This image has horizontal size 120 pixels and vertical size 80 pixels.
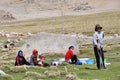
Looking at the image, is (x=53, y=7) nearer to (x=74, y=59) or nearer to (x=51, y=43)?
(x=51, y=43)

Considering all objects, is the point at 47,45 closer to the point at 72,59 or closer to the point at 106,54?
the point at 106,54

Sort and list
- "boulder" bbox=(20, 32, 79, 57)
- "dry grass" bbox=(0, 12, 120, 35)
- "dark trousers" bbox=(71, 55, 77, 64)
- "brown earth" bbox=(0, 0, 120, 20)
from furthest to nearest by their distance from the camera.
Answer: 1. "brown earth" bbox=(0, 0, 120, 20)
2. "dry grass" bbox=(0, 12, 120, 35)
3. "boulder" bbox=(20, 32, 79, 57)
4. "dark trousers" bbox=(71, 55, 77, 64)

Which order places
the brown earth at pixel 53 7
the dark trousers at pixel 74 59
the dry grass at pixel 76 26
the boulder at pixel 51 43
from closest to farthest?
the dark trousers at pixel 74 59 → the boulder at pixel 51 43 → the dry grass at pixel 76 26 → the brown earth at pixel 53 7

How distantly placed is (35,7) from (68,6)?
7080 millimetres

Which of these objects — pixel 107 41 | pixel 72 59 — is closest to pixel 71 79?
pixel 72 59

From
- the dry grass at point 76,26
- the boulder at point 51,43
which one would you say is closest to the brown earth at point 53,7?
the dry grass at point 76,26

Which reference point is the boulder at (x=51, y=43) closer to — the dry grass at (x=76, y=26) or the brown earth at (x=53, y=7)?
the dry grass at (x=76, y=26)

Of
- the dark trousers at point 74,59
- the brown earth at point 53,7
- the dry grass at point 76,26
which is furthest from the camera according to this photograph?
the brown earth at point 53,7

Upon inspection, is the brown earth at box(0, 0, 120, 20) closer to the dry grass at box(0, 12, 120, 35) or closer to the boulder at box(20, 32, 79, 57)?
the dry grass at box(0, 12, 120, 35)

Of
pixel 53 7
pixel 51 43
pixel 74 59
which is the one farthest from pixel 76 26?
pixel 53 7

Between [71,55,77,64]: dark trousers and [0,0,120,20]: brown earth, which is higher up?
[0,0,120,20]: brown earth

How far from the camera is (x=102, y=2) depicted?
119 meters

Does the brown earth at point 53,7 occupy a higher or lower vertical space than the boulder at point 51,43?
higher

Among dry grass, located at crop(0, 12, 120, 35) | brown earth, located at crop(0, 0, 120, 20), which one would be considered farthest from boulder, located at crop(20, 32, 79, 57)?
brown earth, located at crop(0, 0, 120, 20)
